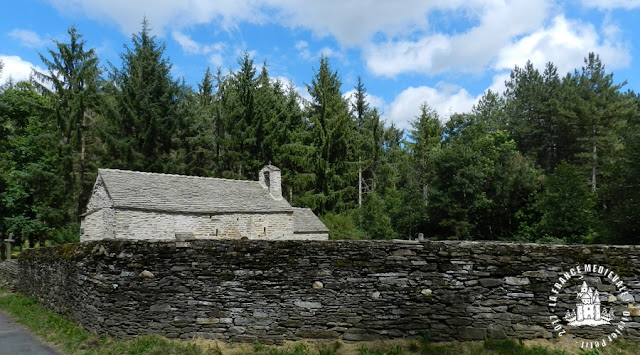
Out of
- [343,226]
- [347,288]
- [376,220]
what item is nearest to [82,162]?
[343,226]

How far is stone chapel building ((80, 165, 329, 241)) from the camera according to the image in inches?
750

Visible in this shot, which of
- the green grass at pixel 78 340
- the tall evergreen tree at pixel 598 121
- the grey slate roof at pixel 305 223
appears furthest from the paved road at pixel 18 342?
the tall evergreen tree at pixel 598 121

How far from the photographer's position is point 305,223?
27453 millimetres

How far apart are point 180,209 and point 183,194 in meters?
1.56

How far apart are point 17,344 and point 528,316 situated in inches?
464

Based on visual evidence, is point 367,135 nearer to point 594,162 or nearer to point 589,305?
point 594,162

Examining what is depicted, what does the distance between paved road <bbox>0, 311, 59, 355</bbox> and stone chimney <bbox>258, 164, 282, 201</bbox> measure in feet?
51.0

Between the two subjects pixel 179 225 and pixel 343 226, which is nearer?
pixel 179 225

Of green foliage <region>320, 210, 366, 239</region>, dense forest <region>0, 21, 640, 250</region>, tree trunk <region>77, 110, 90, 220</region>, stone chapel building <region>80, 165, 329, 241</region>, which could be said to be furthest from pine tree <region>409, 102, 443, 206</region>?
tree trunk <region>77, 110, 90, 220</region>

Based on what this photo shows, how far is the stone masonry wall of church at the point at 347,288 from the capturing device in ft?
23.5

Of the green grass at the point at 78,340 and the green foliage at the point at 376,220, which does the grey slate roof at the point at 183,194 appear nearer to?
the green grass at the point at 78,340

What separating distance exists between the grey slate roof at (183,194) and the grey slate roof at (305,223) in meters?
2.42

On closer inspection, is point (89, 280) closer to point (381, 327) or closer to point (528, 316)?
point (381, 327)

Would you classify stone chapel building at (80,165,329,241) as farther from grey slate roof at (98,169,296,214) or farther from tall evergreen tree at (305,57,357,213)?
tall evergreen tree at (305,57,357,213)
